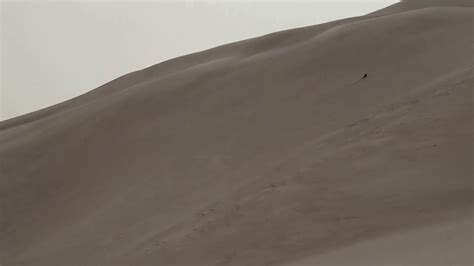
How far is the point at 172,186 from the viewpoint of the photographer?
7609 millimetres

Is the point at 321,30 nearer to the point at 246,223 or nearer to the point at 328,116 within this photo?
the point at 328,116

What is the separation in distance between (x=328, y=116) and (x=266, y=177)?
75.6 inches

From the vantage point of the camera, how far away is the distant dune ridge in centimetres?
492

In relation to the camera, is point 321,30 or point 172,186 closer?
point 172,186

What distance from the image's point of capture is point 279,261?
4547 mm

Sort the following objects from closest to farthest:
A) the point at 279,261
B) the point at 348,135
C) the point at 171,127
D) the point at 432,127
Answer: the point at 279,261
the point at 432,127
the point at 348,135
the point at 171,127

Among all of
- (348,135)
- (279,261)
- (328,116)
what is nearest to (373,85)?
(328,116)

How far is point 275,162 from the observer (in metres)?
7.15

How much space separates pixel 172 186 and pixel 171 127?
252cm

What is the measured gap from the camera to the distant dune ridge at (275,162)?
194 inches

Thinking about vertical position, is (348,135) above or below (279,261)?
above

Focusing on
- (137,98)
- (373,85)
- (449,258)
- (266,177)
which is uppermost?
(137,98)

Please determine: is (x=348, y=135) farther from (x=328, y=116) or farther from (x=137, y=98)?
(x=137, y=98)

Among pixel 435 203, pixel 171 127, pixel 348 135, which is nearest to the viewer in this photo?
pixel 435 203
